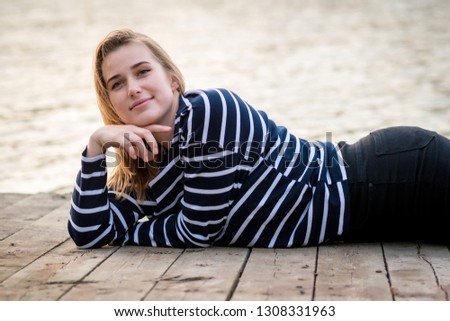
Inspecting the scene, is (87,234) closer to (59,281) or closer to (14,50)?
(59,281)

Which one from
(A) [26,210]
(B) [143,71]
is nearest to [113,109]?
(B) [143,71]

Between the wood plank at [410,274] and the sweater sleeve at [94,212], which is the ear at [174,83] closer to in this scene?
the sweater sleeve at [94,212]

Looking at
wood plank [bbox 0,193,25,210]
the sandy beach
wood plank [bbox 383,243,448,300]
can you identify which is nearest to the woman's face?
wood plank [bbox 383,243,448,300]

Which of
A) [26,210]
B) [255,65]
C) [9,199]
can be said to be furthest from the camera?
[255,65]

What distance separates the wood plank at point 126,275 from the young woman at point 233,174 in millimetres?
101

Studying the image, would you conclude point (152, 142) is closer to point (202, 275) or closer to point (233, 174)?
point (233, 174)

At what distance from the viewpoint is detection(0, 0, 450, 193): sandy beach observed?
632 cm

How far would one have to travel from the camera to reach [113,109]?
2.92 meters

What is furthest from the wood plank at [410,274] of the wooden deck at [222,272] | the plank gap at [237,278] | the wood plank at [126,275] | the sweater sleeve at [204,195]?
the wood plank at [126,275]

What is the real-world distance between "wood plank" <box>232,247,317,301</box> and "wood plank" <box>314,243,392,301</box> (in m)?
0.04

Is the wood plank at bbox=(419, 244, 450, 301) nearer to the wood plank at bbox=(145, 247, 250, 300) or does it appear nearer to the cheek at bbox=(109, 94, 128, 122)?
the wood plank at bbox=(145, 247, 250, 300)

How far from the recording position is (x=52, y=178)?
520cm

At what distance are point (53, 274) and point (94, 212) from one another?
0.35m
